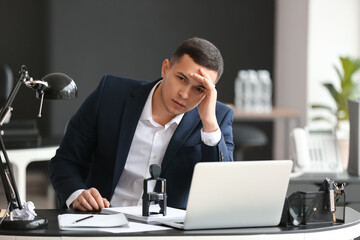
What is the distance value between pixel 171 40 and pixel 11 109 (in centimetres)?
582

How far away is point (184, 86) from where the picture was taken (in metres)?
2.56

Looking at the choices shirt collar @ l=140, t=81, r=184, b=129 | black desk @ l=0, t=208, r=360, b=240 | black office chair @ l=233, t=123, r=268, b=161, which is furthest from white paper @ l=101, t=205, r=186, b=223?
black office chair @ l=233, t=123, r=268, b=161

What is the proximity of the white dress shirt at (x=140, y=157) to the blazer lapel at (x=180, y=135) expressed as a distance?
0.15 ft

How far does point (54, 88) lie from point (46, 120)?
5.41 meters

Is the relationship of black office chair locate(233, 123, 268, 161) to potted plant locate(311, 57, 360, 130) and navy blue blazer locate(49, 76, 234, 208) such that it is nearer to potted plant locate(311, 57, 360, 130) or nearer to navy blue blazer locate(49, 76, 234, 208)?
potted plant locate(311, 57, 360, 130)

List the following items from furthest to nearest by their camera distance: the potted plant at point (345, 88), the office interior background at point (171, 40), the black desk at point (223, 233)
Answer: the office interior background at point (171, 40) < the potted plant at point (345, 88) < the black desk at point (223, 233)

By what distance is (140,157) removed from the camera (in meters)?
2.79

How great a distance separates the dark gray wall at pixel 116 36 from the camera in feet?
24.4

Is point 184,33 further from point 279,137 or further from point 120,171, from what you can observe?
point 120,171

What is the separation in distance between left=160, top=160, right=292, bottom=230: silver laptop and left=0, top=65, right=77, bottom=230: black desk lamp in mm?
436

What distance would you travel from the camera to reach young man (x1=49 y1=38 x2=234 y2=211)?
261 centimetres

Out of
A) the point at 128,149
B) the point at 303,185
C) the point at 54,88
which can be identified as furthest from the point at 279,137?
the point at 54,88

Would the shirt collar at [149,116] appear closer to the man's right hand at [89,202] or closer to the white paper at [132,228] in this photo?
the man's right hand at [89,202]

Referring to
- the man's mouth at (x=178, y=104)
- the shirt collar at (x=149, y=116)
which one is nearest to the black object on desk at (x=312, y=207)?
the man's mouth at (x=178, y=104)
